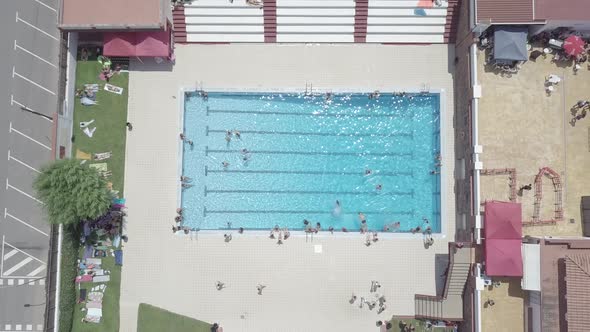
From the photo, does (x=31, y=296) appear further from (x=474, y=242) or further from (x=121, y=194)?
(x=474, y=242)

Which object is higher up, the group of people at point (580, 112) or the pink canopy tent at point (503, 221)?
the group of people at point (580, 112)

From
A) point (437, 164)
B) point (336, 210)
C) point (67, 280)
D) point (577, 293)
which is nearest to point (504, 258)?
point (577, 293)

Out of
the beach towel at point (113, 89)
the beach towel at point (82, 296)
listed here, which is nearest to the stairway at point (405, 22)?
the beach towel at point (113, 89)

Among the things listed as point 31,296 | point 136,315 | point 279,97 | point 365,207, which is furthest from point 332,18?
point 31,296

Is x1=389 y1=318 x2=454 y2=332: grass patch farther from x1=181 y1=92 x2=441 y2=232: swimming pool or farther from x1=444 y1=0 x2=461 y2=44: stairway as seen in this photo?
x1=444 y1=0 x2=461 y2=44: stairway

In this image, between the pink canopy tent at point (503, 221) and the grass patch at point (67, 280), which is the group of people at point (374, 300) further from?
the grass patch at point (67, 280)

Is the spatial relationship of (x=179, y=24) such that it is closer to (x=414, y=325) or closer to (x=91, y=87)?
(x=91, y=87)

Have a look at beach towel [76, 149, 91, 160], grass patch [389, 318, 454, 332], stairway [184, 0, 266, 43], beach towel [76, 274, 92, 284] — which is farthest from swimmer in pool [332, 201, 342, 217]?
beach towel [76, 149, 91, 160]
